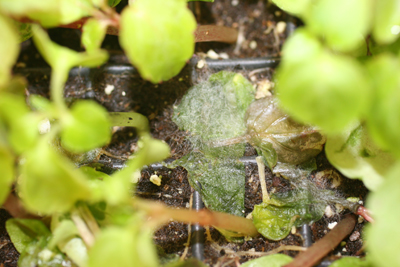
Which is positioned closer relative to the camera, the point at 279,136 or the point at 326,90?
the point at 326,90

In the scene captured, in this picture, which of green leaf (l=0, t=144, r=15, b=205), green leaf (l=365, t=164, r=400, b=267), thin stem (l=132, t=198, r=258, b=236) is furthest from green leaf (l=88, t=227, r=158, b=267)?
green leaf (l=365, t=164, r=400, b=267)

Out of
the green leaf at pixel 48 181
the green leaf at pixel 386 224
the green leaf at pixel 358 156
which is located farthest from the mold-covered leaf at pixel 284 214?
the green leaf at pixel 48 181

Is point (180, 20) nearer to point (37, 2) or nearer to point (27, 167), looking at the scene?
point (37, 2)

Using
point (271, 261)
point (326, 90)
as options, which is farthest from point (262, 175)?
point (326, 90)

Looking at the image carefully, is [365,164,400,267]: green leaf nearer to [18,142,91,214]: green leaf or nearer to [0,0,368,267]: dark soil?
[0,0,368,267]: dark soil

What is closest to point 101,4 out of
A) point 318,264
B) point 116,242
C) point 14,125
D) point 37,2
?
point 37,2

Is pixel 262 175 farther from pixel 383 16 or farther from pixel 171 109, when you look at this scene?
pixel 383 16
